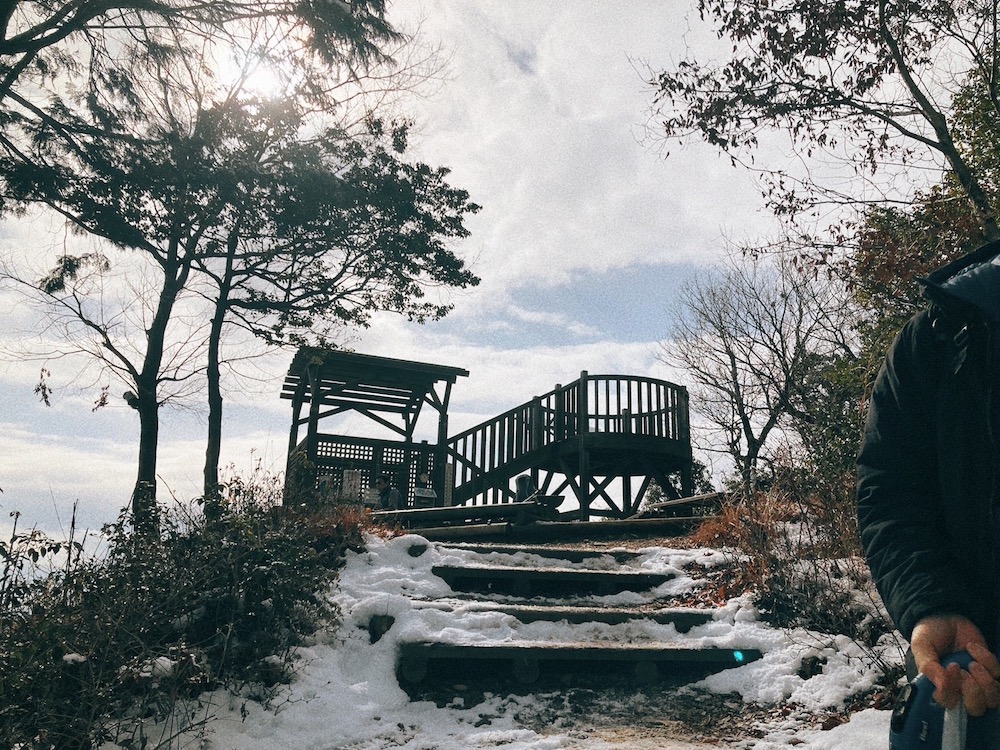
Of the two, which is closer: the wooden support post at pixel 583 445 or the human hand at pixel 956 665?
the human hand at pixel 956 665

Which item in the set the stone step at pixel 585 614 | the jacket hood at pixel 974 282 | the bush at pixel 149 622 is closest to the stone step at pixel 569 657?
the stone step at pixel 585 614

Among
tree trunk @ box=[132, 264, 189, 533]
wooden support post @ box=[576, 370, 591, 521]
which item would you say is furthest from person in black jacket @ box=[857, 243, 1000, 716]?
wooden support post @ box=[576, 370, 591, 521]

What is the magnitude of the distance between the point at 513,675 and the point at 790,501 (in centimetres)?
320

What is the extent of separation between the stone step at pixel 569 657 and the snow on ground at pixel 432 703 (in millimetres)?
105

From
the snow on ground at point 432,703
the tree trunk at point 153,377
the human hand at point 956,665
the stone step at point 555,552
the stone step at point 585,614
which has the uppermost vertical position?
the tree trunk at point 153,377

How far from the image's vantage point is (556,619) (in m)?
5.18

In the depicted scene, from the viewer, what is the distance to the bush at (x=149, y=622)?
315cm

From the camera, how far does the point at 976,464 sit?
1237mm

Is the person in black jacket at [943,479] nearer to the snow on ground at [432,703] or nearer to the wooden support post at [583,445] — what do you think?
the snow on ground at [432,703]

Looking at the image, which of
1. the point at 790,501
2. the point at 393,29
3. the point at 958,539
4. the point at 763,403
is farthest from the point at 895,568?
the point at 763,403

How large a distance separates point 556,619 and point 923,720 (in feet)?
13.9

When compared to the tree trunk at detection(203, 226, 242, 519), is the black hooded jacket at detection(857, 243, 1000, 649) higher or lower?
lower

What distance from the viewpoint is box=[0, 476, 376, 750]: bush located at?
3.15 metres

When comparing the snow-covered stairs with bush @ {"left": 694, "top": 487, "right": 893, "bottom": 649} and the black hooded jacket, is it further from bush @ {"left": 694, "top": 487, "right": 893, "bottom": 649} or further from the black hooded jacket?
the black hooded jacket
